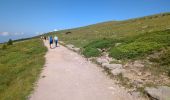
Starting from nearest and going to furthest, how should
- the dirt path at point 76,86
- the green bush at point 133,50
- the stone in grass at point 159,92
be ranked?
the stone in grass at point 159,92
the dirt path at point 76,86
the green bush at point 133,50

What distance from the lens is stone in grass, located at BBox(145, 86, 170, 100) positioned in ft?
31.3

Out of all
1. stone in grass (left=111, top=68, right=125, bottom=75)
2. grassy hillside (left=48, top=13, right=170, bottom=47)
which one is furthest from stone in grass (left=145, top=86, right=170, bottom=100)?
grassy hillside (left=48, top=13, right=170, bottom=47)

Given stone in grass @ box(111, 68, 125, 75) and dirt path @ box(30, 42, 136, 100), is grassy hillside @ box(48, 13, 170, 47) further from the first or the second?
stone in grass @ box(111, 68, 125, 75)

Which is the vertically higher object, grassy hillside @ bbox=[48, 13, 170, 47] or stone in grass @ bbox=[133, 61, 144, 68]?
grassy hillside @ bbox=[48, 13, 170, 47]

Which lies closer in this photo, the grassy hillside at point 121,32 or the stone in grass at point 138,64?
the stone in grass at point 138,64

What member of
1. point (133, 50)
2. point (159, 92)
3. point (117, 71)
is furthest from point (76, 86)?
point (133, 50)

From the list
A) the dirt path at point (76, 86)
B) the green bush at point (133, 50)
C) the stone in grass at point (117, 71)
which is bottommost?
the dirt path at point (76, 86)

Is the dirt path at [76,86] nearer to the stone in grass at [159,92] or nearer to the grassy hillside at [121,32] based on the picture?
the stone in grass at [159,92]

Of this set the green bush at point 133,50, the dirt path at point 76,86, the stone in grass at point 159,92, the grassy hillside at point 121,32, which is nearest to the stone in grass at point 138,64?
the green bush at point 133,50

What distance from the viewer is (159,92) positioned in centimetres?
1011

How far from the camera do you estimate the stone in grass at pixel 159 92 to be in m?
9.54

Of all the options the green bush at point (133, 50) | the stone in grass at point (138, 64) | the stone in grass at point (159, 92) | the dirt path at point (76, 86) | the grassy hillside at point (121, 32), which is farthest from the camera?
the grassy hillside at point (121, 32)

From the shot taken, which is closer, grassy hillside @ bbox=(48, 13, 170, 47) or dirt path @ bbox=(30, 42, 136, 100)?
dirt path @ bbox=(30, 42, 136, 100)

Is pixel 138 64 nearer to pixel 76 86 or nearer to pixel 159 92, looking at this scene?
pixel 159 92
